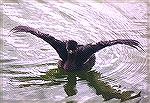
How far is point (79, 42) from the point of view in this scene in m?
1.16

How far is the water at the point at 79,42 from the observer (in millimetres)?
992

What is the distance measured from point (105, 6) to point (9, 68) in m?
0.40

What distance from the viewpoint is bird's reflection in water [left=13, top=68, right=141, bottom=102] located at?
0.99 m

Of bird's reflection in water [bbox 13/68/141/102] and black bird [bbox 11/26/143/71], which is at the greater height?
black bird [bbox 11/26/143/71]

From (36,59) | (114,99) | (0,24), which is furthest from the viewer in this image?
(0,24)

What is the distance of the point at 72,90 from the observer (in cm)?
99

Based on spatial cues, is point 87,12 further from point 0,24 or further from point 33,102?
point 33,102

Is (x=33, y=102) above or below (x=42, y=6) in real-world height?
below

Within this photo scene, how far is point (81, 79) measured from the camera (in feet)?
3.33

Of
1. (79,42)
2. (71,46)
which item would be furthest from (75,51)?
(79,42)

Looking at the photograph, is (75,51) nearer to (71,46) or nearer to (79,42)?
(71,46)

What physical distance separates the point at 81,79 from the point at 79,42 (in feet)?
0.57

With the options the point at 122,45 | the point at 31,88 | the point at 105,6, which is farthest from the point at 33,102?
the point at 105,6

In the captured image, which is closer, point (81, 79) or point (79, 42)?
point (81, 79)
